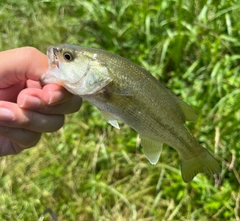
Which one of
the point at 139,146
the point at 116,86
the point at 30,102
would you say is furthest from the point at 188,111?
the point at 139,146

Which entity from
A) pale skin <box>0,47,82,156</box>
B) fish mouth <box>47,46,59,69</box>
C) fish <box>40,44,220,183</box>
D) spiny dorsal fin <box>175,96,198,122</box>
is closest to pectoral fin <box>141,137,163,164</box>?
fish <box>40,44,220,183</box>

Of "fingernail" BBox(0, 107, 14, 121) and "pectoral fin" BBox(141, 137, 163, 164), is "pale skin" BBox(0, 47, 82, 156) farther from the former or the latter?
"pectoral fin" BBox(141, 137, 163, 164)

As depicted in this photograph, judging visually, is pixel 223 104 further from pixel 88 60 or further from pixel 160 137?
pixel 88 60

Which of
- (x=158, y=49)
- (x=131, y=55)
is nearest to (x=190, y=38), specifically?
(x=158, y=49)

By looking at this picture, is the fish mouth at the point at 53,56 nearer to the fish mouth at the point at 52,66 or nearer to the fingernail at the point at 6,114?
A: the fish mouth at the point at 52,66

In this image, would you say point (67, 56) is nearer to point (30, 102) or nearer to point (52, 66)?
point (52, 66)

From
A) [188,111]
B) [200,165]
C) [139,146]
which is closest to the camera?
[188,111]

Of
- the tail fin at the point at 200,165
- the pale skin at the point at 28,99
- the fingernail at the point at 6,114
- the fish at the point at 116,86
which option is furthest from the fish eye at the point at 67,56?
the tail fin at the point at 200,165
